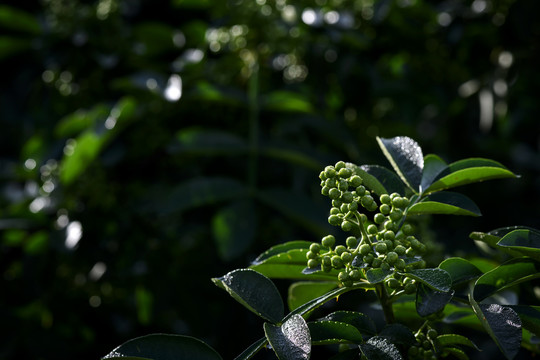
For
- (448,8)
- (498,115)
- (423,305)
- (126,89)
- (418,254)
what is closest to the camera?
(423,305)

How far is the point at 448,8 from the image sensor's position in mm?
1931

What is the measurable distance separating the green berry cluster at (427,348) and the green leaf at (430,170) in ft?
0.59

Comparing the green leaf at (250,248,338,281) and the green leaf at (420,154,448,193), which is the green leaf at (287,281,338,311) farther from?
the green leaf at (420,154,448,193)

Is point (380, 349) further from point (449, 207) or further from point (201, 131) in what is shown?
point (201, 131)

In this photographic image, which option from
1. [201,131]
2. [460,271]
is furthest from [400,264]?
[201,131]

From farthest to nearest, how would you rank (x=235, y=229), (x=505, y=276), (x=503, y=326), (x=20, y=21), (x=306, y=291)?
(x=20, y=21)
(x=235, y=229)
(x=306, y=291)
(x=505, y=276)
(x=503, y=326)

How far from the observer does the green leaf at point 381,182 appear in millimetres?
802

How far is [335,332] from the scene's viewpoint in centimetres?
70

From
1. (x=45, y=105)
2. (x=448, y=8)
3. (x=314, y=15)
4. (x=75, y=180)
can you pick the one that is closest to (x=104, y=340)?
(x=75, y=180)

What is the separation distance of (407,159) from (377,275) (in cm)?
22

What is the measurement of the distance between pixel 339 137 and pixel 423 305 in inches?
40.4

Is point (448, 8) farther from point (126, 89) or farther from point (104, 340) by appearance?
point (104, 340)

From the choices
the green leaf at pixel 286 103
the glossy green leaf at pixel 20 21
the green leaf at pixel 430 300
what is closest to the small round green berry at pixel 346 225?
the green leaf at pixel 430 300

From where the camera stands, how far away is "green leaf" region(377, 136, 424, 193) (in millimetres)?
816
